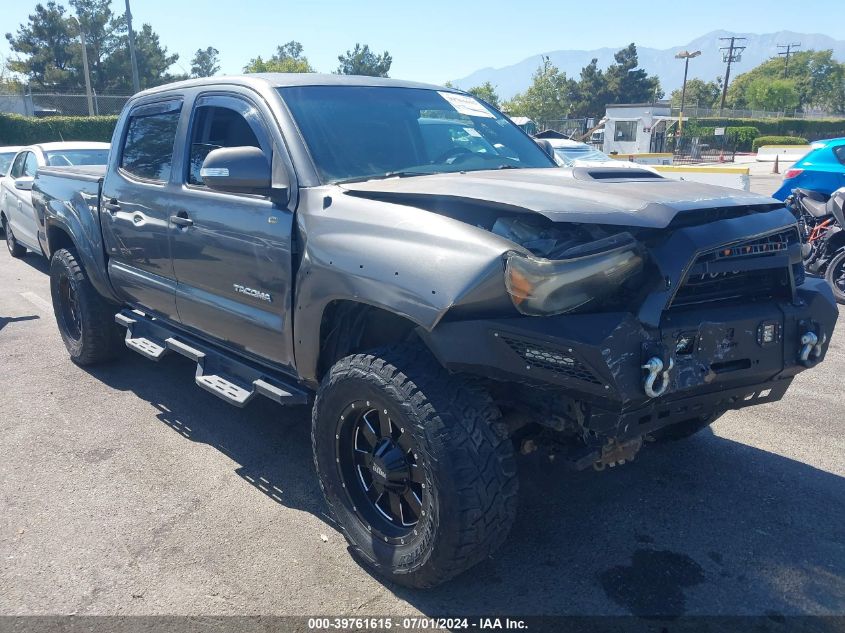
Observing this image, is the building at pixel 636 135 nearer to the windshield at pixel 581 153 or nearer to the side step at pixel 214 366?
the windshield at pixel 581 153

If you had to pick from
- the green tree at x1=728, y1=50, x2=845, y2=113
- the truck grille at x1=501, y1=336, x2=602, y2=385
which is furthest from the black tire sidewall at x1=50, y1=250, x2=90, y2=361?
the green tree at x1=728, y1=50, x2=845, y2=113

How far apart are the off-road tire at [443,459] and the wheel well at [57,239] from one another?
13.1 ft

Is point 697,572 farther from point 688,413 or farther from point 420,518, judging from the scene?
point 420,518

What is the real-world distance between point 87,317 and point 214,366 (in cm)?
188

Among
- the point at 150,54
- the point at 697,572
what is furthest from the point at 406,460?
the point at 150,54

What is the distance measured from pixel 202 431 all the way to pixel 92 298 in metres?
1.62

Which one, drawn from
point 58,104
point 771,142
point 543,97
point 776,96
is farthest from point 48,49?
point 776,96

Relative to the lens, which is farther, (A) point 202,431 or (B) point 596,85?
(B) point 596,85

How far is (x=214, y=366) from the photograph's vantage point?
13.6 feet

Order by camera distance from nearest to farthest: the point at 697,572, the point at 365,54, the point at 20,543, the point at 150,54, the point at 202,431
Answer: the point at 697,572, the point at 20,543, the point at 202,431, the point at 150,54, the point at 365,54

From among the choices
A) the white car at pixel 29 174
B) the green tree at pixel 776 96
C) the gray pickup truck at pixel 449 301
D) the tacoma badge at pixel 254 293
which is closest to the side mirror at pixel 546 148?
the gray pickup truck at pixel 449 301

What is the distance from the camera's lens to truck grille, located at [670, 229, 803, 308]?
270 centimetres

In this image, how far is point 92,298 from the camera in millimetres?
5430

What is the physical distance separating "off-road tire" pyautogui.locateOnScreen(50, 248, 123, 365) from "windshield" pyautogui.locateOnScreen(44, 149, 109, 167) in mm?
4755
